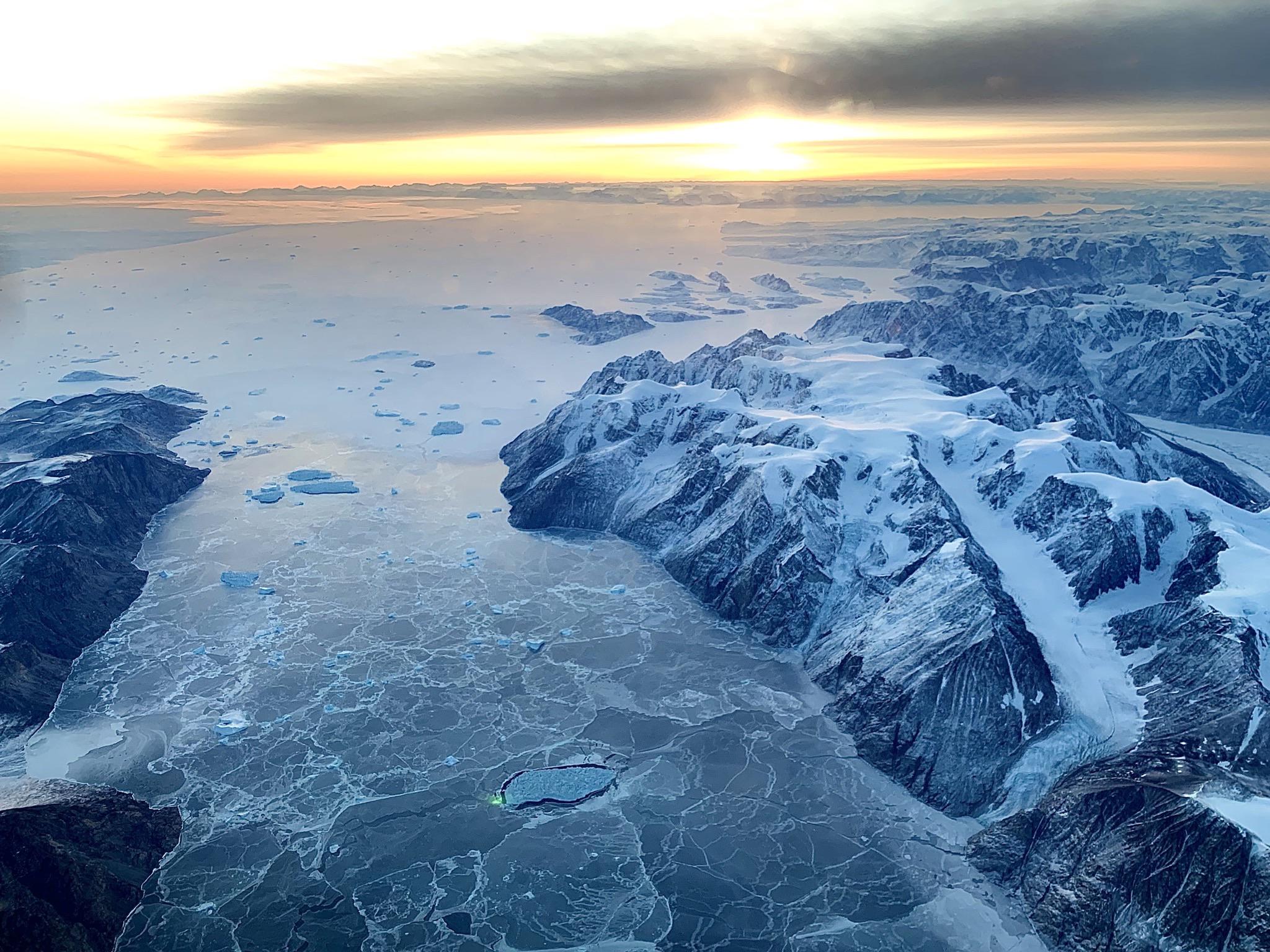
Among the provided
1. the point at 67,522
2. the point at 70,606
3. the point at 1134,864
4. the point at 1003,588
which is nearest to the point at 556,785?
the point at 1134,864

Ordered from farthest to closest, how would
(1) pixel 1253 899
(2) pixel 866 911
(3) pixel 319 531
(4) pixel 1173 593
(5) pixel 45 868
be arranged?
(3) pixel 319 531 < (4) pixel 1173 593 < (2) pixel 866 911 < (5) pixel 45 868 < (1) pixel 1253 899

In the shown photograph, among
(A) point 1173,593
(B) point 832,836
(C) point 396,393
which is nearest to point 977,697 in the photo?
(B) point 832,836

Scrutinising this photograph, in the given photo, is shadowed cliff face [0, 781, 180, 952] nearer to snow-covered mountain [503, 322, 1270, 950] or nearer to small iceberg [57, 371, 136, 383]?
Result: snow-covered mountain [503, 322, 1270, 950]

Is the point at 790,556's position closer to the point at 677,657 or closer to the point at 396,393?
the point at 677,657

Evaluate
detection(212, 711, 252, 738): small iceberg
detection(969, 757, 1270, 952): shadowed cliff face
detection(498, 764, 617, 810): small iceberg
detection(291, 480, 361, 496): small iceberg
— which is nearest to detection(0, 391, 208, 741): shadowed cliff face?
detection(212, 711, 252, 738): small iceberg

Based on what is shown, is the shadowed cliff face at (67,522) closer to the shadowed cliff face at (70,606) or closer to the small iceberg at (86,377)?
the shadowed cliff face at (70,606)

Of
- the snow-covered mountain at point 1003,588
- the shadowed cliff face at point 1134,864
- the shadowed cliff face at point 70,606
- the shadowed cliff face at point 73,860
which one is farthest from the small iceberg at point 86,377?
the shadowed cliff face at point 1134,864

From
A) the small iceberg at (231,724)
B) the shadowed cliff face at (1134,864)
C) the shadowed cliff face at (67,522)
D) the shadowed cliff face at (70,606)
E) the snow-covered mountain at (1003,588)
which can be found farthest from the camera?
the shadowed cliff face at (67,522)
